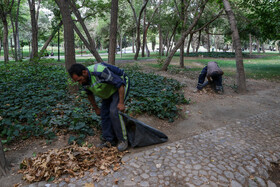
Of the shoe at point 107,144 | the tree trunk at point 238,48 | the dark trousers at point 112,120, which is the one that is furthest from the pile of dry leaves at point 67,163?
the tree trunk at point 238,48

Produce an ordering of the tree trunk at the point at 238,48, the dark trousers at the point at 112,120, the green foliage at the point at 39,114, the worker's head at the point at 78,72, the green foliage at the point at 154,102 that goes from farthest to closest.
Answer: the tree trunk at the point at 238,48, the green foliage at the point at 154,102, the green foliage at the point at 39,114, the dark trousers at the point at 112,120, the worker's head at the point at 78,72

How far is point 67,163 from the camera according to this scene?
10.6ft

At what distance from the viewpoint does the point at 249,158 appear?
3734 mm

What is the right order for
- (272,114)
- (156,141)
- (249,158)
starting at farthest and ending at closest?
(272,114) < (156,141) < (249,158)

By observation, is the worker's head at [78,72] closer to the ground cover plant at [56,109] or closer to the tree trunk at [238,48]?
the ground cover plant at [56,109]

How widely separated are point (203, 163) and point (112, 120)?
1.67 metres

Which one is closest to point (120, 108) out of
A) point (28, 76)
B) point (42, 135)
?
point (42, 135)

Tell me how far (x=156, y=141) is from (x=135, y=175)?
43.3 inches

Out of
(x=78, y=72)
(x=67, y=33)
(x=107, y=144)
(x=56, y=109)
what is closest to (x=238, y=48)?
(x=67, y=33)

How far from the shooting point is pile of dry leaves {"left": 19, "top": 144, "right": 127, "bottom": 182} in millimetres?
3082

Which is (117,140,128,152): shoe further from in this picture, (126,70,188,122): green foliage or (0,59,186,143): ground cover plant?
(126,70,188,122): green foliage

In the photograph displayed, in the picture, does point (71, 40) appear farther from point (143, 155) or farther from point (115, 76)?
point (143, 155)

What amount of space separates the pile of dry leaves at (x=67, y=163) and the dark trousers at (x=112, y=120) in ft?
1.30

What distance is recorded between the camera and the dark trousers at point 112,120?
3713 mm
